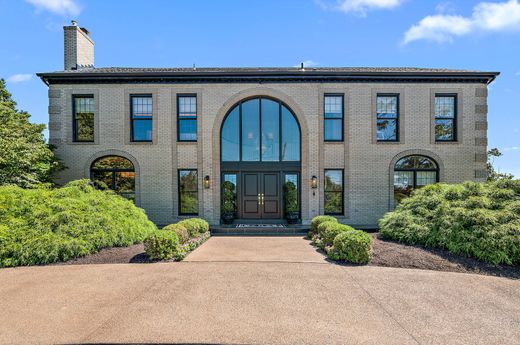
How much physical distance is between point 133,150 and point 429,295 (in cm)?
1224

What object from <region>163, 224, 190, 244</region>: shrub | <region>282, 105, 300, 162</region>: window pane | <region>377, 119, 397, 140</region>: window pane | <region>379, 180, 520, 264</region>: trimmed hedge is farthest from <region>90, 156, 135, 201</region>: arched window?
<region>377, 119, 397, 140</region>: window pane

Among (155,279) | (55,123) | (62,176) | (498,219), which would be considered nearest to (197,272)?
(155,279)

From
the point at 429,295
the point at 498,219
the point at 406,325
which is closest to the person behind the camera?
the point at 406,325

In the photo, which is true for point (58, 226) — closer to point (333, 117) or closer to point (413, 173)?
point (333, 117)

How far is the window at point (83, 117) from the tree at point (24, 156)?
1.27m

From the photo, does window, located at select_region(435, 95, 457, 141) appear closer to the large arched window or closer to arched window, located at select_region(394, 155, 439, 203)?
arched window, located at select_region(394, 155, 439, 203)

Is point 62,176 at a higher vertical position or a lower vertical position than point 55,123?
lower

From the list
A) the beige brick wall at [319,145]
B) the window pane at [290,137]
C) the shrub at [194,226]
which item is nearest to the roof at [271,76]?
the beige brick wall at [319,145]

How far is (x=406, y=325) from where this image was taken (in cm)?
399

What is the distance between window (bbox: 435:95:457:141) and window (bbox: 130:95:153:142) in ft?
44.3

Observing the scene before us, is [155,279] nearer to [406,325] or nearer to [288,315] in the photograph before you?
[288,315]

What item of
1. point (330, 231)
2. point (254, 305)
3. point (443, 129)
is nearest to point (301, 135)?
point (330, 231)

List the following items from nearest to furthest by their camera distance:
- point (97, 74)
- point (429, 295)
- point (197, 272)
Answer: point (429, 295)
point (197, 272)
point (97, 74)

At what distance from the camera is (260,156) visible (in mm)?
13070
